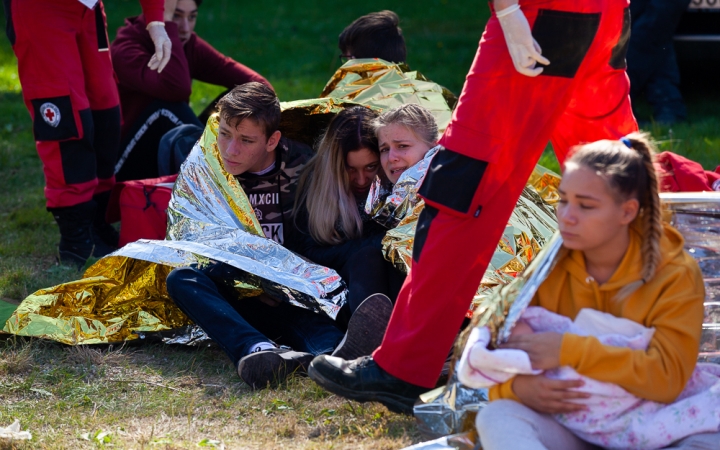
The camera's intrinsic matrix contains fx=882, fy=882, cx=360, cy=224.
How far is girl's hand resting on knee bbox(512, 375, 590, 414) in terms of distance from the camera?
197 cm

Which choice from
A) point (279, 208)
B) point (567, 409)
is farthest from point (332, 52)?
point (567, 409)

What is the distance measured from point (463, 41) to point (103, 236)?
213 inches

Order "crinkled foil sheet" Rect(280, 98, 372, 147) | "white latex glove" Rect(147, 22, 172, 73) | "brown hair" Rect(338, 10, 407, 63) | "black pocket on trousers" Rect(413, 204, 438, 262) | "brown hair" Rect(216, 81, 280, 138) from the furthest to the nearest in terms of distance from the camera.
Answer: "brown hair" Rect(338, 10, 407, 63) → "white latex glove" Rect(147, 22, 172, 73) → "crinkled foil sheet" Rect(280, 98, 372, 147) → "brown hair" Rect(216, 81, 280, 138) → "black pocket on trousers" Rect(413, 204, 438, 262)

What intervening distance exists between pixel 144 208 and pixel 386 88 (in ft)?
4.15

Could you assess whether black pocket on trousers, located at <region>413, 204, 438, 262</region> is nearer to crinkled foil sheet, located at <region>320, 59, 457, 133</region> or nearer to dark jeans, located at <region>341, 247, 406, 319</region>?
dark jeans, located at <region>341, 247, 406, 319</region>

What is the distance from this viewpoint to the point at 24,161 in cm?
602

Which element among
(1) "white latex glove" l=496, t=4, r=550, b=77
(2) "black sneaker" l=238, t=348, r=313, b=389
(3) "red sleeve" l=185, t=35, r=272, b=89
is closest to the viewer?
Answer: (1) "white latex glove" l=496, t=4, r=550, b=77

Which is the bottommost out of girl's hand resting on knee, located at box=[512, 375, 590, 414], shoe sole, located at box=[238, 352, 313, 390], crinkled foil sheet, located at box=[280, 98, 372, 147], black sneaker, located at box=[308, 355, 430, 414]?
shoe sole, located at box=[238, 352, 313, 390]

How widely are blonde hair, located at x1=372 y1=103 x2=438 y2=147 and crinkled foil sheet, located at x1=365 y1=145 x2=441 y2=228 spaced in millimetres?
69

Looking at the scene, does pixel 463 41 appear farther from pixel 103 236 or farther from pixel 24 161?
pixel 103 236

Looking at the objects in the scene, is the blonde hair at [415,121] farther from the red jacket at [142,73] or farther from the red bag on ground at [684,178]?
the red jacket at [142,73]

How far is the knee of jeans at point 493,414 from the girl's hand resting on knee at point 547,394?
4 centimetres

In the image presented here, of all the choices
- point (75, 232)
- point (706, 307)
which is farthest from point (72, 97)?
point (706, 307)

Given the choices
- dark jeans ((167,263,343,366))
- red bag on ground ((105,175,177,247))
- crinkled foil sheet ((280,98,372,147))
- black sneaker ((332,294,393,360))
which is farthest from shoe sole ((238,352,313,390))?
red bag on ground ((105,175,177,247))
